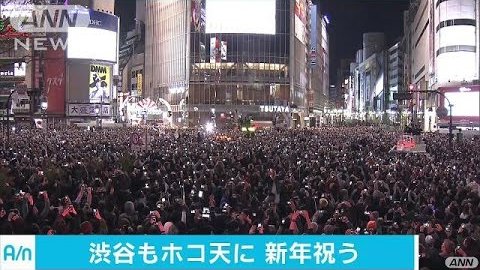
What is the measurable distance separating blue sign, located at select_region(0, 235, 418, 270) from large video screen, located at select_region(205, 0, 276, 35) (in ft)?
284

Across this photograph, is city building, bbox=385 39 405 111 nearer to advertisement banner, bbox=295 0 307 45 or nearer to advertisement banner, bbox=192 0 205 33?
advertisement banner, bbox=295 0 307 45

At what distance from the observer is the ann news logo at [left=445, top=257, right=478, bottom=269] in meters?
8.38

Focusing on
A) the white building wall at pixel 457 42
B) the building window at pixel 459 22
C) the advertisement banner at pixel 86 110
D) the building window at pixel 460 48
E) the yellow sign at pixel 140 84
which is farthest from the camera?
the yellow sign at pixel 140 84

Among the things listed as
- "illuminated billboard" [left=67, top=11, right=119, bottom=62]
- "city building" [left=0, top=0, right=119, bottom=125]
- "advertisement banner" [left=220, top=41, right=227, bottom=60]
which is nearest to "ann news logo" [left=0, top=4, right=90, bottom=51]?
"city building" [left=0, top=0, right=119, bottom=125]

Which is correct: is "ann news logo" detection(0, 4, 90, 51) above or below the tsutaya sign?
above

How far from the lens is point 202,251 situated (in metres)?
7.34

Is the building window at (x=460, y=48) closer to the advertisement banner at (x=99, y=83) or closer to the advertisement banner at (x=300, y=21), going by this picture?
the advertisement banner at (x=300, y=21)

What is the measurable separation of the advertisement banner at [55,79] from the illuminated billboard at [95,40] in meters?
1.72

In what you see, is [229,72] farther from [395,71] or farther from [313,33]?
[395,71]

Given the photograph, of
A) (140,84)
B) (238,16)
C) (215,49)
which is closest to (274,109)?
(215,49)

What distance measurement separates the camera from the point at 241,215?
11555 mm

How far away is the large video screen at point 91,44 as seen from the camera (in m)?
79.8

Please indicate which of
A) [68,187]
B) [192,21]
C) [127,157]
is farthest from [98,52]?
[68,187]

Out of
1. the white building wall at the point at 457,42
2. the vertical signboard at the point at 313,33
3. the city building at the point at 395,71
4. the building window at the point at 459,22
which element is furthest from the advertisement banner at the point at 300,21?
the city building at the point at 395,71
